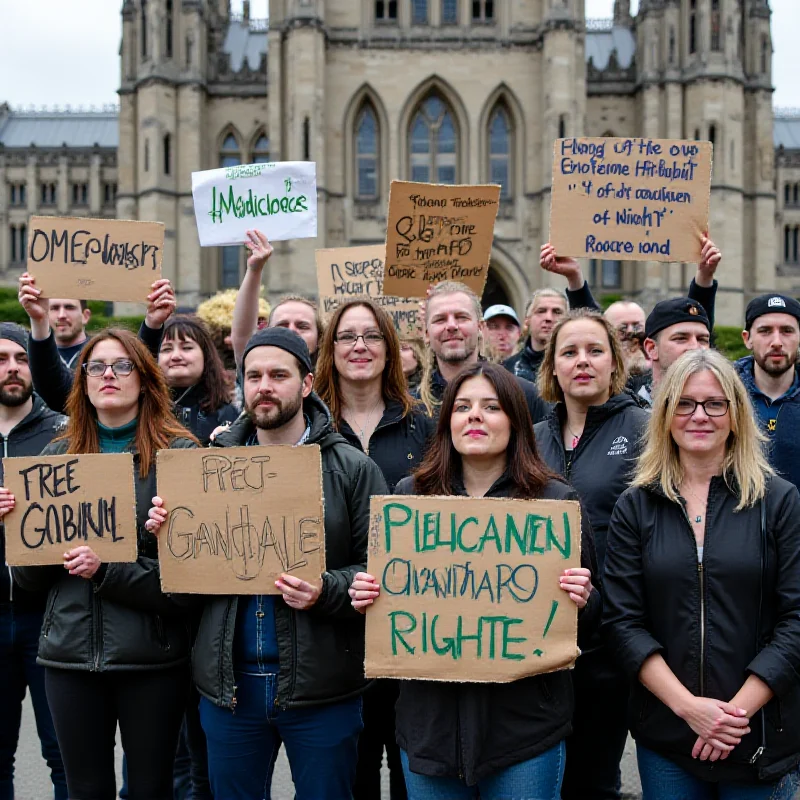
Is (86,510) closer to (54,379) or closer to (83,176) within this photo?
(54,379)

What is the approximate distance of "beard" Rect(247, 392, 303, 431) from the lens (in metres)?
3.38

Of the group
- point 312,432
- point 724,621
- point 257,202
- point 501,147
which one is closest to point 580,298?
point 257,202

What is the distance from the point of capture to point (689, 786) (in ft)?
10.1

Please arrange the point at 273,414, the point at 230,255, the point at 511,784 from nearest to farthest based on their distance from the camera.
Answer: the point at 511,784 → the point at 273,414 → the point at 230,255

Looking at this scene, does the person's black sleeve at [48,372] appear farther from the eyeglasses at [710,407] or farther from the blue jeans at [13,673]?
the eyeglasses at [710,407]

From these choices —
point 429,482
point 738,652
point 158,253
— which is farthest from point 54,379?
point 738,652

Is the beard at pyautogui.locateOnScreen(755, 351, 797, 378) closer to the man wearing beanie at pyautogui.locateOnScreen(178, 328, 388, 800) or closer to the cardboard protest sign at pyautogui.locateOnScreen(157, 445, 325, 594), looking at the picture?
the man wearing beanie at pyautogui.locateOnScreen(178, 328, 388, 800)

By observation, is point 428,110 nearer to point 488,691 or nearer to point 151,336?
point 151,336

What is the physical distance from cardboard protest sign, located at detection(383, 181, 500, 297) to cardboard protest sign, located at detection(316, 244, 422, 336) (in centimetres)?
A: 69

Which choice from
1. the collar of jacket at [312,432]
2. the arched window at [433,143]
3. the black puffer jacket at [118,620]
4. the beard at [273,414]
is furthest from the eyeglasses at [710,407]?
the arched window at [433,143]

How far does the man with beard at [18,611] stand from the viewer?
4.23 m

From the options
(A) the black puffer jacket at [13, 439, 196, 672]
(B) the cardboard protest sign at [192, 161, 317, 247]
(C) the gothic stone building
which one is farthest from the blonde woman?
(C) the gothic stone building

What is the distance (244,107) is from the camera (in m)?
33.1

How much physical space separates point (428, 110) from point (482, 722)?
30202 millimetres
